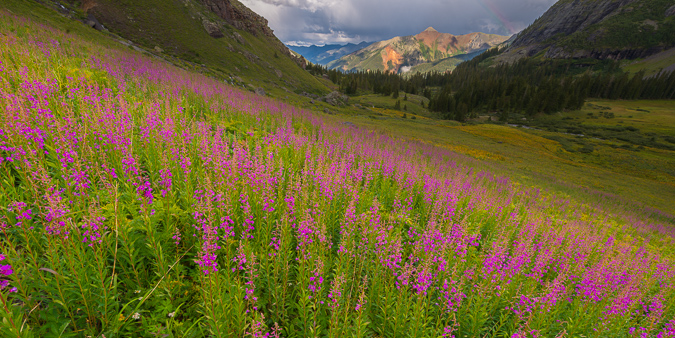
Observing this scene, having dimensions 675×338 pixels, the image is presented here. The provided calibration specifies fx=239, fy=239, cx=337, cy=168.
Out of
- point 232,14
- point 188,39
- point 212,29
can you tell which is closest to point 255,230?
point 188,39

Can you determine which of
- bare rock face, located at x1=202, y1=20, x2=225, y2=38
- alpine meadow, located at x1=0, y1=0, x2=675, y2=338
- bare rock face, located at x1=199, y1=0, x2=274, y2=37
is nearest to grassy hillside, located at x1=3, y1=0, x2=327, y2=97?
bare rock face, located at x1=202, y1=20, x2=225, y2=38

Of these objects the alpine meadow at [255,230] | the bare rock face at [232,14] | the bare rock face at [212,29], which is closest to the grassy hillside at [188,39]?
the bare rock face at [212,29]

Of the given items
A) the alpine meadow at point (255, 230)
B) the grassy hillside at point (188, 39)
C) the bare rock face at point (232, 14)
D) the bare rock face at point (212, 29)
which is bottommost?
the alpine meadow at point (255, 230)

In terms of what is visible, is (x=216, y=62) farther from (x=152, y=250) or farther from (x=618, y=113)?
(x=618, y=113)

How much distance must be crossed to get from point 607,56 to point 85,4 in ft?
1038

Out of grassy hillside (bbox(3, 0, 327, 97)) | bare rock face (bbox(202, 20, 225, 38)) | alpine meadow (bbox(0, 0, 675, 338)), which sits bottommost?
alpine meadow (bbox(0, 0, 675, 338))

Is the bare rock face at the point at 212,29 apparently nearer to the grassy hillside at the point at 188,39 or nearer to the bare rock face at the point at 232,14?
the grassy hillside at the point at 188,39

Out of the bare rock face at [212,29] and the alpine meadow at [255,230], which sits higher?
the bare rock face at [212,29]

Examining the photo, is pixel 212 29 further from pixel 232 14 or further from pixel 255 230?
pixel 255 230

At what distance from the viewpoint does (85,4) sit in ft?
163

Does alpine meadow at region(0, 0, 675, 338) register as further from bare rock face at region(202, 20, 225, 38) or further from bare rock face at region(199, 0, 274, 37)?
bare rock face at region(199, 0, 274, 37)

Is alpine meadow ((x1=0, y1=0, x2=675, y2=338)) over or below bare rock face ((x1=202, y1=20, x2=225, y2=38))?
below

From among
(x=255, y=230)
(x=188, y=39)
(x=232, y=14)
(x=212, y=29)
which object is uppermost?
(x=232, y=14)

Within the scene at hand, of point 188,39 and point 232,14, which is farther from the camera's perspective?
point 232,14
